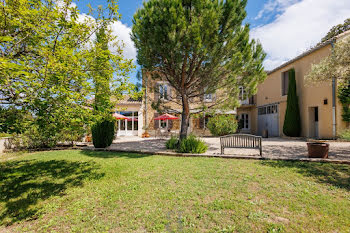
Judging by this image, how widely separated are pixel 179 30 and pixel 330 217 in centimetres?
721

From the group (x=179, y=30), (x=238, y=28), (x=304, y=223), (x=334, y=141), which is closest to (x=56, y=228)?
(x=304, y=223)

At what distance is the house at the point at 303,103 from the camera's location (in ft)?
36.0

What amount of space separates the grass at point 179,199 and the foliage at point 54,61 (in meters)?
1.61

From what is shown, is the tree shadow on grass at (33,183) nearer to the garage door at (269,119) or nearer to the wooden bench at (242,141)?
the wooden bench at (242,141)

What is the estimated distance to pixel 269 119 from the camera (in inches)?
681

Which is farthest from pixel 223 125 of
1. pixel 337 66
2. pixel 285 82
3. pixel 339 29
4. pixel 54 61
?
pixel 339 29

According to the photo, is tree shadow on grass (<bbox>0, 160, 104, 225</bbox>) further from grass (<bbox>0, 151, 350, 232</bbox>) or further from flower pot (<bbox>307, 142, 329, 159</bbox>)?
flower pot (<bbox>307, 142, 329, 159</bbox>)

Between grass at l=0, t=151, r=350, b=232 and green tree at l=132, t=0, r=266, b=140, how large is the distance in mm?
4657

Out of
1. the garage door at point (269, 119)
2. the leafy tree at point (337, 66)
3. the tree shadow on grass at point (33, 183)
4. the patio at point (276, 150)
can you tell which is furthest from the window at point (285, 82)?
the tree shadow on grass at point (33, 183)

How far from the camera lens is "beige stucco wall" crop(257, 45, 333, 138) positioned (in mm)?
11375

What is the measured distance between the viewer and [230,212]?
2.90 metres

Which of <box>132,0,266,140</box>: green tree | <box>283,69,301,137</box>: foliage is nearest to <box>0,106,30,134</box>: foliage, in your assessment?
<box>132,0,266,140</box>: green tree

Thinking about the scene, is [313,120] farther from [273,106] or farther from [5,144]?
[5,144]

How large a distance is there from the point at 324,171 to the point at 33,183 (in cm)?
811
